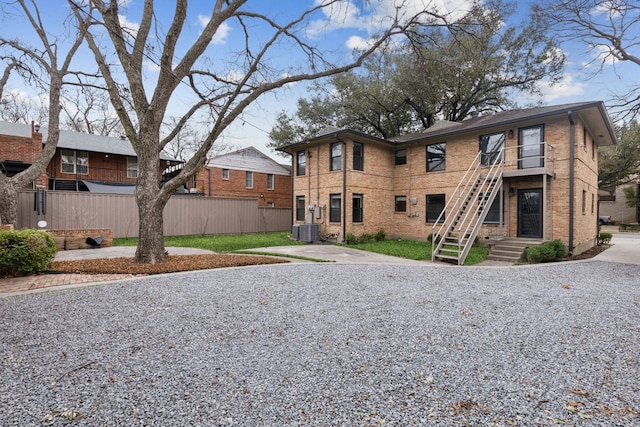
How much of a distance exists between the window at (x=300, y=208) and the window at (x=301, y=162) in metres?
1.36

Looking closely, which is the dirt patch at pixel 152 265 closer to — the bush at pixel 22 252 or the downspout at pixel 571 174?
the bush at pixel 22 252

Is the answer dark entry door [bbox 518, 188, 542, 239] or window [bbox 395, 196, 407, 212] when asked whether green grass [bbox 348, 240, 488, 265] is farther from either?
window [bbox 395, 196, 407, 212]

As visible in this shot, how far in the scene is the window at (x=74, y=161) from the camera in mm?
19312

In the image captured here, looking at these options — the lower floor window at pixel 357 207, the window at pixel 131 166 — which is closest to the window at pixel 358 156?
the lower floor window at pixel 357 207

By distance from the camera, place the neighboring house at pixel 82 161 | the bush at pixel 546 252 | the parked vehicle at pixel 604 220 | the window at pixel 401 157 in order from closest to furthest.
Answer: the bush at pixel 546 252 → the window at pixel 401 157 → the neighboring house at pixel 82 161 → the parked vehicle at pixel 604 220

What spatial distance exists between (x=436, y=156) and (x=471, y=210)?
134 inches

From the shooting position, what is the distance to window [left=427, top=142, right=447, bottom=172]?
1425 centimetres

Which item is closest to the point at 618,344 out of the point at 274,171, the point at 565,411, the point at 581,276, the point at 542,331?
the point at 542,331

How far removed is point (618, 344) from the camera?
133 inches

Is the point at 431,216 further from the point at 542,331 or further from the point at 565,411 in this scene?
the point at 565,411

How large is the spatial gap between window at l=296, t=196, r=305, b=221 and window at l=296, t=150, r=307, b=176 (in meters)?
1.36

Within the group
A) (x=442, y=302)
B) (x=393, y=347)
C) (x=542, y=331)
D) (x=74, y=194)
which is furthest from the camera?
(x=74, y=194)

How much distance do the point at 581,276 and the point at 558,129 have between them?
247 inches

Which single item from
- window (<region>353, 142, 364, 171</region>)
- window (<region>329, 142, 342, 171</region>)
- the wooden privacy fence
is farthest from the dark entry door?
the wooden privacy fence
